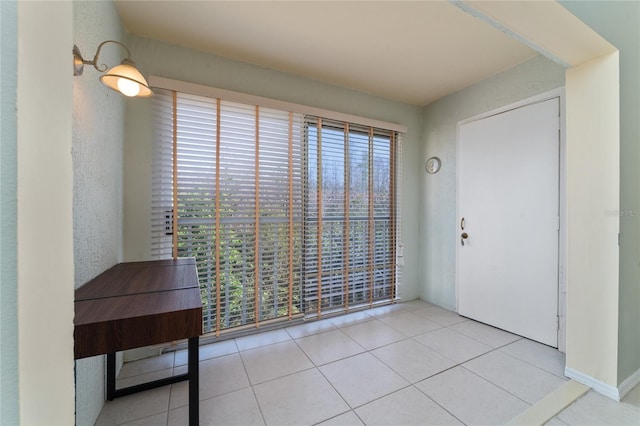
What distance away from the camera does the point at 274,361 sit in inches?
78.7

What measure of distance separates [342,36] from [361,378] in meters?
2.60

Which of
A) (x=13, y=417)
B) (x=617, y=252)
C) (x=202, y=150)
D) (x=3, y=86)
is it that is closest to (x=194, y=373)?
(x=13, y=417)

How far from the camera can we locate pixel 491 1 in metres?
1.09

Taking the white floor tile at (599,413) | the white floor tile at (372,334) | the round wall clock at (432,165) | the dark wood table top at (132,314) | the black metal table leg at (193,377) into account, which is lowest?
the white floor tile at (372,334)

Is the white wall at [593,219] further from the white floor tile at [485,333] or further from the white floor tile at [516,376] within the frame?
the white floor tile at [485,333]

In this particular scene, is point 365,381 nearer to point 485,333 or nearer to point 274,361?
point 274,361

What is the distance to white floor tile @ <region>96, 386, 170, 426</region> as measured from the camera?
57.0 inches

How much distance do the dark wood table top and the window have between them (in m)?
0.90

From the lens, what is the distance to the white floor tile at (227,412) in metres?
1.42

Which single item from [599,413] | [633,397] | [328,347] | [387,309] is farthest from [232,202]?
[633,397]

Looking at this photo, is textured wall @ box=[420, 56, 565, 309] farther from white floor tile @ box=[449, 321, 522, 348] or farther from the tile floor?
the tile floor

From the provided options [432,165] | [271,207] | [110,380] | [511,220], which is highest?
[432,165]

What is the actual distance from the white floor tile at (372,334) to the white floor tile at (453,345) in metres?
0.23

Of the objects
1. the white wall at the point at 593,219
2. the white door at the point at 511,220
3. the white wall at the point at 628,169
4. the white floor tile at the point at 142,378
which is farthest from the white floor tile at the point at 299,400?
the white door at the point at 511,220
